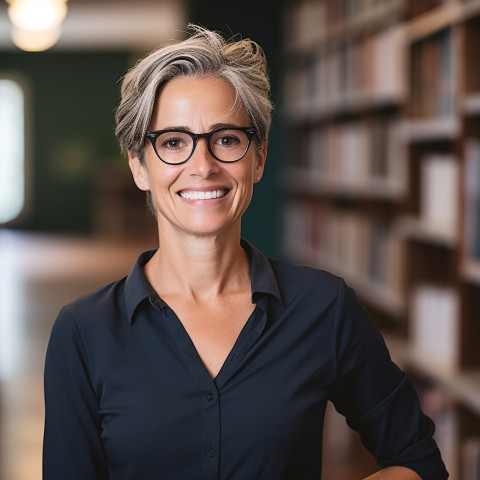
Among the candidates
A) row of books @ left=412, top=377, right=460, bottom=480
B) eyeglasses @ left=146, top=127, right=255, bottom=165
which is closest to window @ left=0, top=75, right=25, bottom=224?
row of books @ left=412, top=377, right=460, bottom=480

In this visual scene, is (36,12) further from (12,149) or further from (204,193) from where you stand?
(12,149)

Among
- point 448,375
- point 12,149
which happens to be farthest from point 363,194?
point 12,149

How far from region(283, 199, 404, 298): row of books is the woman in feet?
7.83

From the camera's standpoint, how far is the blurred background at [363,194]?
3152mm

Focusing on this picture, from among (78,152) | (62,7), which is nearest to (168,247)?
(62,7)

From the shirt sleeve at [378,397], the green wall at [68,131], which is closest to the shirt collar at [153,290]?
the shirt sleeve at [378,397]

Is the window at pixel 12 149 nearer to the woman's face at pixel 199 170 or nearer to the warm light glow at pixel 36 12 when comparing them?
the warm light glow at pixel 36 12

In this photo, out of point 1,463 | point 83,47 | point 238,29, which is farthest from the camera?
point 83,47

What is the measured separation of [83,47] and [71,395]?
14586mm

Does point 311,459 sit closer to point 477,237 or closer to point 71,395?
point 71,395

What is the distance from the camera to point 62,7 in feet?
27.3

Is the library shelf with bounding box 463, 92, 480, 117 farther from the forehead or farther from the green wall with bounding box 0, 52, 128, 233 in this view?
the green wall with bounding box 0, 52, 128, 233

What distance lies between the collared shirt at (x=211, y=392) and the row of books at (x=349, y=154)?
2.48 meters

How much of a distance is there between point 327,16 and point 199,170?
4.42 meters
